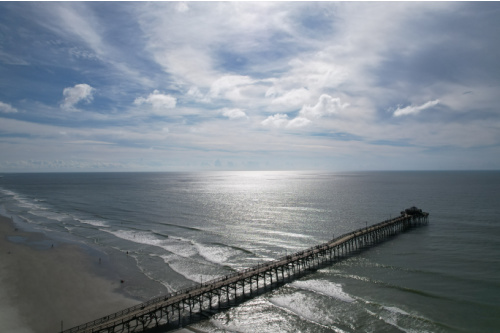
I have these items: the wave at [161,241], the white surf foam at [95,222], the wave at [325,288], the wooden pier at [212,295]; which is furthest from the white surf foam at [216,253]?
the white surf foam at [95,222]

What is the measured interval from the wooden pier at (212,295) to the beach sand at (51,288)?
453 cm

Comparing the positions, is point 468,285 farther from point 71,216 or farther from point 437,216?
point 71,216

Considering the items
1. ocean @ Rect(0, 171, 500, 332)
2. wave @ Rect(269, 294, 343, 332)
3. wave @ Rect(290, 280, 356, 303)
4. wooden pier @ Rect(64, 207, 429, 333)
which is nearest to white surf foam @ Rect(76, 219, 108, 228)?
ocean @ Rect(0, 171, 500, 332)

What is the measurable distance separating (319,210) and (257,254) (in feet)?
162

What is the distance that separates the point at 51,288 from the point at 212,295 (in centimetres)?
2225

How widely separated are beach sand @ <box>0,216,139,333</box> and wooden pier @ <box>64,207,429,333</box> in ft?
14.9

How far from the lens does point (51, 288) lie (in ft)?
129

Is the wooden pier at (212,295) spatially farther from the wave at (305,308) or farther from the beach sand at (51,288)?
the beach sand at (51,288)

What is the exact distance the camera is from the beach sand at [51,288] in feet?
104

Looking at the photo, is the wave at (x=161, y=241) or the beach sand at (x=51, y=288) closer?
the beach sand at (x=51, y=288)

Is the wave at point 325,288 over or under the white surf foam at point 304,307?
over

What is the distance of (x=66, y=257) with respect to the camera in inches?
2009

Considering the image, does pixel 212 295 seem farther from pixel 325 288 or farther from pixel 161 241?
pixel 161 241

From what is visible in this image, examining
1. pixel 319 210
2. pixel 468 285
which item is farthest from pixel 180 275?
pixel 319 210
